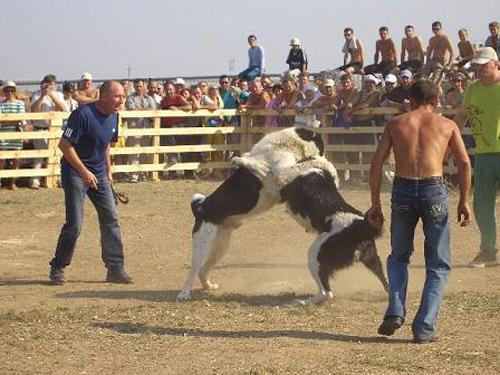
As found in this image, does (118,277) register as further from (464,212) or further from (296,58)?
(296,58)

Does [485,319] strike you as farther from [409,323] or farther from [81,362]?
[81,362]

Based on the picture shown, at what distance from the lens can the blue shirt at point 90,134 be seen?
379 inches

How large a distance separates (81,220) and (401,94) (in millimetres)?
8889

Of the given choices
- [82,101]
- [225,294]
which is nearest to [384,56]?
[82,101]

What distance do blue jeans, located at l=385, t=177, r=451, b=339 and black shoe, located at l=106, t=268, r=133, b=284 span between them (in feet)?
11.2

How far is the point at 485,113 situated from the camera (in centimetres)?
1003

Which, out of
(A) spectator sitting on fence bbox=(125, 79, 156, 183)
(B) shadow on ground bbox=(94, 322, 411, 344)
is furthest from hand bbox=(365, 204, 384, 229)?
(A) spectator sitting on fence bbox=(125, 79, 156, 183)

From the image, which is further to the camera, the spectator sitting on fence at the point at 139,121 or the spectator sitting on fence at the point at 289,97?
the spectator sitting on fence at the point at 139,121

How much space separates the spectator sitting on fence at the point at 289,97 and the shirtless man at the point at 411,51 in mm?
2051

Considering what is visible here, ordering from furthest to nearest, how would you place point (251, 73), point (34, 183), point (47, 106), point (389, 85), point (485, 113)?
point (251, 73)
point (47, 106)
point (34, 183)
point (389, 85)
point (485, 113)

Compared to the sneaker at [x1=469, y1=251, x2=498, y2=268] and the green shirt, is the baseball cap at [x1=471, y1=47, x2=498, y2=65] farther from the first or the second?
the sneaker at [x1=469, y1=251, x2=498, y2=268]

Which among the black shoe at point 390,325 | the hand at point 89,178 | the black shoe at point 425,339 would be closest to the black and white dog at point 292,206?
the hand at point 89,178

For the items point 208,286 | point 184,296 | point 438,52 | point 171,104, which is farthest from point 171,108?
point 184,296

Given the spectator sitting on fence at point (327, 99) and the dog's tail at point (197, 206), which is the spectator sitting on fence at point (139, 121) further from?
the dog's tail at point (197, 206)
